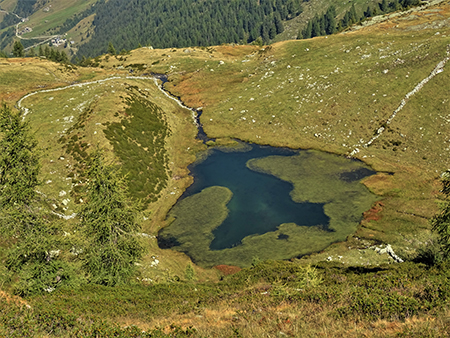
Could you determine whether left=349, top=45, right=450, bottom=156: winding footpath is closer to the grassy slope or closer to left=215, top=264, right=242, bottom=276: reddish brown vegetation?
the grassy slope

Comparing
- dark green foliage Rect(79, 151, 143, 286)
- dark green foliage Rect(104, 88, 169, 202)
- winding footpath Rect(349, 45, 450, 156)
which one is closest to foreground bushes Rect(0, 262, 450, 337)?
dark green foliage Rect(79, 151, 143, 286)

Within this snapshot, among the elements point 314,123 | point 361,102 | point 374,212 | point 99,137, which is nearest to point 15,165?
point 99,137

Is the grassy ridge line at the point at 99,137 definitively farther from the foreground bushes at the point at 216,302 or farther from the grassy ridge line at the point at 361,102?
the foreground bushes at the point at 216,302

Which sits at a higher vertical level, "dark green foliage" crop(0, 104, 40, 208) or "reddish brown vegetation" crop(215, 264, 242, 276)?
"dark green foliage" crop(0, 104, 40, 208)

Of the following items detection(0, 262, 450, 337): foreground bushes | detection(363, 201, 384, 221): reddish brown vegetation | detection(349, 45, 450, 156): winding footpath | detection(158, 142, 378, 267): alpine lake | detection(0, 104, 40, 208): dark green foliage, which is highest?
detection(0, 104, 40, 208): dark green foliage

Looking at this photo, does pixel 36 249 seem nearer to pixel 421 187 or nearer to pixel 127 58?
pixel 421 187

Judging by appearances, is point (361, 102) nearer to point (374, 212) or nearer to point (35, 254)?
point (374, 212)
